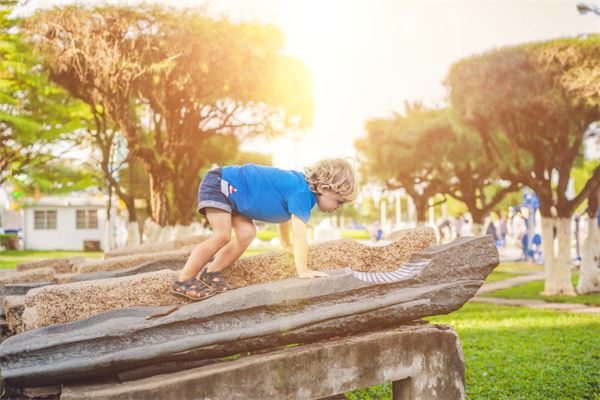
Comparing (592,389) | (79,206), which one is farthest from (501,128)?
Result: (79,206)

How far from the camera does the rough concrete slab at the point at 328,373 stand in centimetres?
371

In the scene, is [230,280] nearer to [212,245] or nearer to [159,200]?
[212,245]

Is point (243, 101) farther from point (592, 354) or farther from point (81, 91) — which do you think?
point (592, 354)

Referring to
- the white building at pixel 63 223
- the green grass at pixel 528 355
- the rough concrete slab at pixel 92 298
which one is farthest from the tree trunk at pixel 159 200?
the white building at pixel 63 223

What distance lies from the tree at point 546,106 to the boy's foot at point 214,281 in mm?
11742

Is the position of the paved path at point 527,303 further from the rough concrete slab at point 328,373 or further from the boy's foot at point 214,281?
the boy's foot at point 214,281

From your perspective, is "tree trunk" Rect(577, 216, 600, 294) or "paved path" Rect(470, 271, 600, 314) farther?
"tree trunk" Rect(577, 216, 600, 294)

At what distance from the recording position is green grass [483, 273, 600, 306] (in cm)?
1358

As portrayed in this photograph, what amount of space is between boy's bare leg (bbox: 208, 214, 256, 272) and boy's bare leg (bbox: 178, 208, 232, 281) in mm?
75

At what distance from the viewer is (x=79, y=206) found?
40.3 m

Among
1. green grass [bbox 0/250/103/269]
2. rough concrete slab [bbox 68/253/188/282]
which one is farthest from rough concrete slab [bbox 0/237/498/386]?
green grass [bbox 0/250/103/269]

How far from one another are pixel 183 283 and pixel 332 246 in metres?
1.19

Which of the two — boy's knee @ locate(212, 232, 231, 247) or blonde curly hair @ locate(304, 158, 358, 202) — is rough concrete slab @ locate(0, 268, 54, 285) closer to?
boy's knee @ locate(212, 232, 231, 247)

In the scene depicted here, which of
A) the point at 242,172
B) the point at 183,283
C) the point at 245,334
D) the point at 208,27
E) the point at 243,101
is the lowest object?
the point at 245,334
